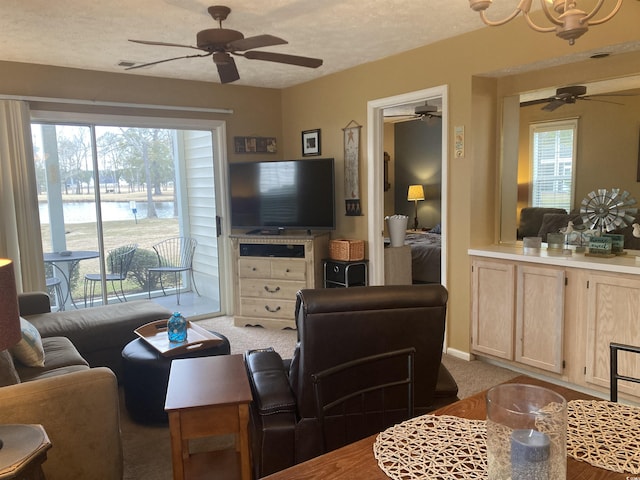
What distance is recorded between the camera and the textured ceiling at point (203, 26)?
10.2ft

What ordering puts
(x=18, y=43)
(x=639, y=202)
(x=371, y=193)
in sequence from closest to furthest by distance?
(x=639, y=202) < (x=18, y=43) < (x=371, y=193)

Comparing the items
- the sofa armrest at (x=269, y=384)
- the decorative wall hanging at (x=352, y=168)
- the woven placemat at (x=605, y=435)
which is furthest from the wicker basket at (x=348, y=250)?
the woven placemat at (x=605, y=435)

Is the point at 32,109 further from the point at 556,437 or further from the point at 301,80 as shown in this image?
the point at 556,437

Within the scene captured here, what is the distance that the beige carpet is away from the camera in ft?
A: 8.64

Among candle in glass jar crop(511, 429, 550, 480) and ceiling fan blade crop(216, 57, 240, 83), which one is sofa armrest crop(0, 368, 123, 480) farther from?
ceiling fan blade crop(216, 57, 240, 83)

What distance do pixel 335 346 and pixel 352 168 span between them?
324 centimetres

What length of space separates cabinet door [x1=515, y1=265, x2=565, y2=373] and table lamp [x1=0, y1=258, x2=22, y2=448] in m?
3.13

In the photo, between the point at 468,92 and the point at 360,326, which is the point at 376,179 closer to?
the point at 468,92

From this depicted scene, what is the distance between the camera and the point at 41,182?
457 cm

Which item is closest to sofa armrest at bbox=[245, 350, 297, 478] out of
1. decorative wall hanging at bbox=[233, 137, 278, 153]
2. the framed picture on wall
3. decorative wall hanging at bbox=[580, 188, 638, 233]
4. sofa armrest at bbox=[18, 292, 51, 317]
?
sofa armrest at bbox=[18, 292, 51, 317]

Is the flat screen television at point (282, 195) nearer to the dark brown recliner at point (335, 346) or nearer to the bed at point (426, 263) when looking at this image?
the bed at point (426, 263)

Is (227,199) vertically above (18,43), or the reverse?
(18,43)

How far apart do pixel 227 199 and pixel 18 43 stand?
7.83ft

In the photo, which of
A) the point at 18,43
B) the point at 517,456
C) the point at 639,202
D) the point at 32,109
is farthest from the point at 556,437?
the point at 32,109
